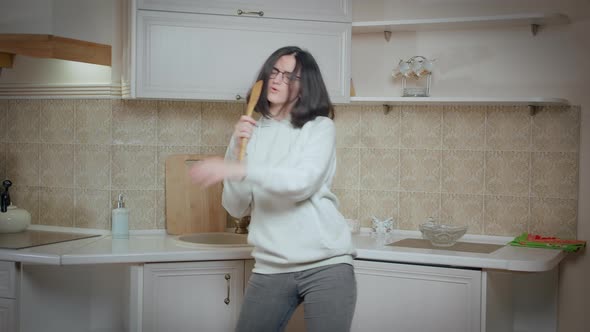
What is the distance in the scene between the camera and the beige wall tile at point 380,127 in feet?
10.2

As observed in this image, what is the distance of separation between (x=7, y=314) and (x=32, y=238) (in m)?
0.38

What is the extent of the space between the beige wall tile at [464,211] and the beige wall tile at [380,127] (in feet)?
1.10

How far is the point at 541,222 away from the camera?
9.56 ft

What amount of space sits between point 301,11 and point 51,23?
96cm

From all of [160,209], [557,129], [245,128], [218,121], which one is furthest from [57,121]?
[557,129]

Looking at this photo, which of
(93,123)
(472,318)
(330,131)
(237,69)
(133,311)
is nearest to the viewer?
(330,131)

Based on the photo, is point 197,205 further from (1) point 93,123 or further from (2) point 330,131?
(2) point 330,131

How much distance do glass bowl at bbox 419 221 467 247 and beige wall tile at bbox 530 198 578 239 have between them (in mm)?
361

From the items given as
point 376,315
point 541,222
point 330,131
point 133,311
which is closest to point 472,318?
point 376,315

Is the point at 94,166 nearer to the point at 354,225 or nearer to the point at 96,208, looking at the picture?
the point at 96,208

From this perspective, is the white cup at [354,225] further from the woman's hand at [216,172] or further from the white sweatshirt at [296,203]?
the woman's hand at [216,172]

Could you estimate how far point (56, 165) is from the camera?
10.2 feet

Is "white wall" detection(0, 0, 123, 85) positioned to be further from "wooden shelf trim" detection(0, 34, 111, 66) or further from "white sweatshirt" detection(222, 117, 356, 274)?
"white sweatshirt" detection(222, 117, 356, 274)

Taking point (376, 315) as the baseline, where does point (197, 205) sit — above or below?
above
